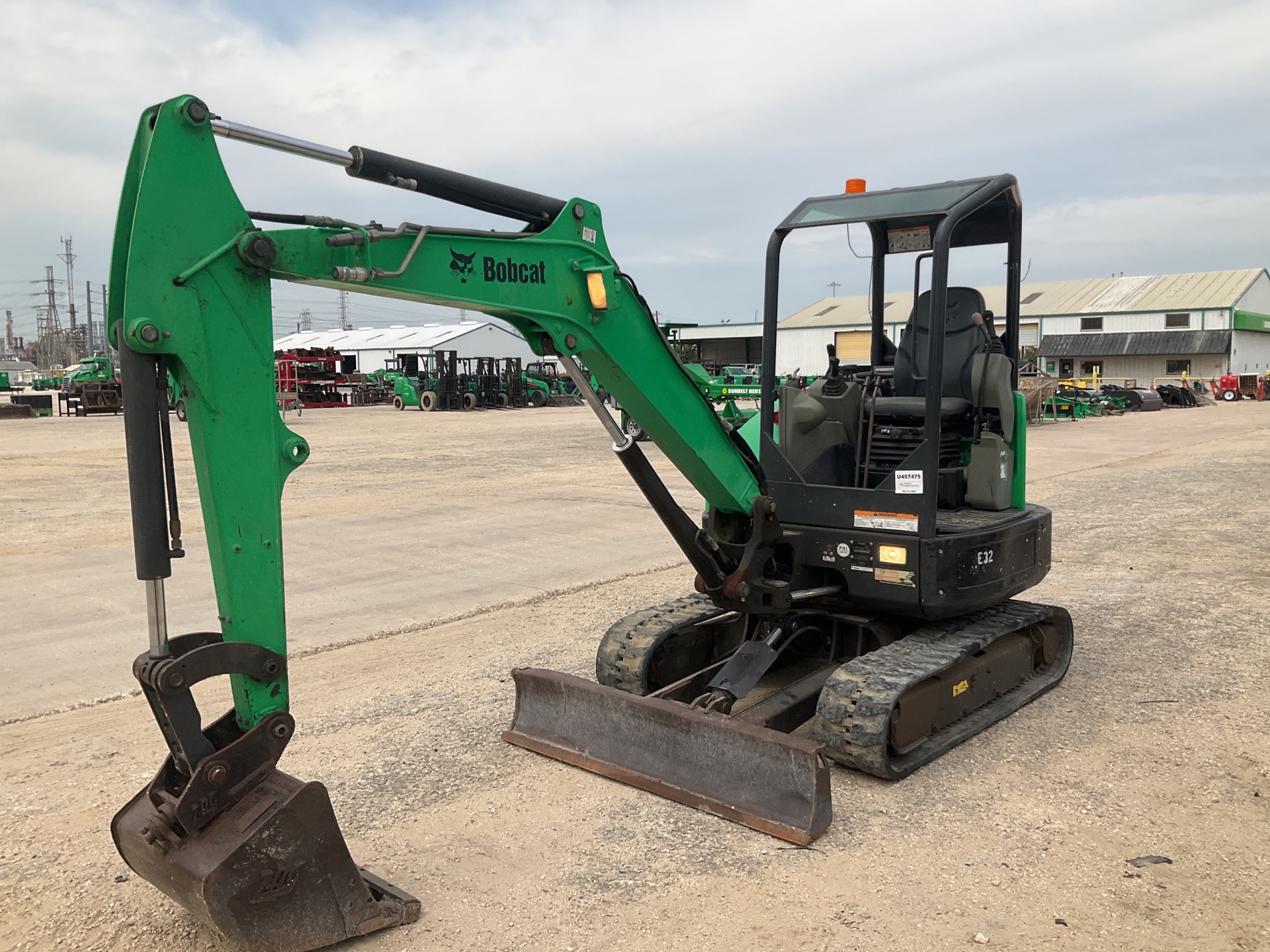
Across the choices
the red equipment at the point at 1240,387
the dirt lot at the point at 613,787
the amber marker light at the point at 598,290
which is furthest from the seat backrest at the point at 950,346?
the red equipment at the point at 1240,387

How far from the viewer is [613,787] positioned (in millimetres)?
4676

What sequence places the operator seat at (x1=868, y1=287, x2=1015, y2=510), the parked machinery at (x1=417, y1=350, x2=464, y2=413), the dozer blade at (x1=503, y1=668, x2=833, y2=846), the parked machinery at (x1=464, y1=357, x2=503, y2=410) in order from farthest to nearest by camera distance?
the parked machinery at (x1=464, y1=357, x2=503, y2=410), the parked machinery at (x1=417, y1=350, x2=464, y2=413), the operator seat at (x1=868, y1=287, x2=1015, y2=510), the dozer blade at (x1=503, y1=668, x2=833, y2=846)

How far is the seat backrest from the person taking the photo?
5.84 metres

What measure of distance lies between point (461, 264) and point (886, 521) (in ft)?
8.32

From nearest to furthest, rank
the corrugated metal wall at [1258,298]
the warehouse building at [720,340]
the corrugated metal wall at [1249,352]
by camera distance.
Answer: the warehouse building at [720,340] → the corrugated metal wall at [1249,352] → the corrugated metal wall at [1258,298]

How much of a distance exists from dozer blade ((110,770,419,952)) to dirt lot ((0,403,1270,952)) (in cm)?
27

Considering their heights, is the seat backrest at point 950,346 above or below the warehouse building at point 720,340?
below

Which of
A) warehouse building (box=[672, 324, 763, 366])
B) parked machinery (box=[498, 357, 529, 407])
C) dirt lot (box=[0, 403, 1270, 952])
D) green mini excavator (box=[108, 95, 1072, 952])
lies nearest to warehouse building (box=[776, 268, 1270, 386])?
warehouse building (box=[672, 324, 763, 366])

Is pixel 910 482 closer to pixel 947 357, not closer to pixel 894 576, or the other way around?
pixel 894 576

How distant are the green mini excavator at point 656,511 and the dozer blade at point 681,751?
0.01 metres

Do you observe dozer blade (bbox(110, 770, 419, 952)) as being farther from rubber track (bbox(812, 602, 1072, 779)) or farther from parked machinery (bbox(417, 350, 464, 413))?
parked machinery (bbox(417, 350, 464, 413))

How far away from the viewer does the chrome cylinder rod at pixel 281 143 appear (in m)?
3.15

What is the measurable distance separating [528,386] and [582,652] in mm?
37869

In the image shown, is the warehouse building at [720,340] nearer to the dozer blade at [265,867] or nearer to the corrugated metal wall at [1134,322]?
the corrugated metal wall at [1134,322]
